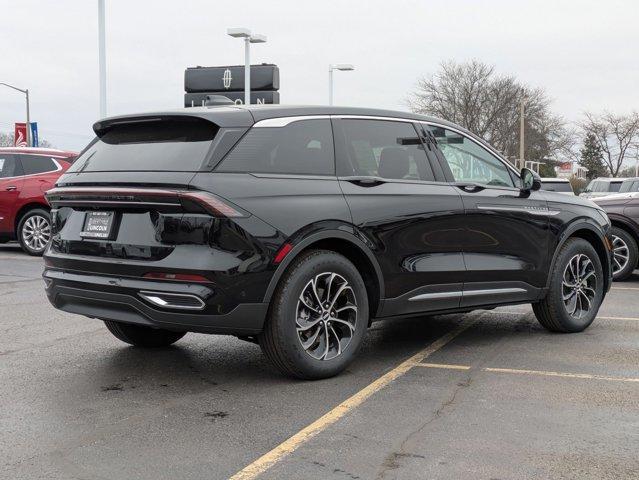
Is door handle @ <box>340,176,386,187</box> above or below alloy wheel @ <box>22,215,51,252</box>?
above

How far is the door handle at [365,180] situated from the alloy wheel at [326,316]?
0.64m

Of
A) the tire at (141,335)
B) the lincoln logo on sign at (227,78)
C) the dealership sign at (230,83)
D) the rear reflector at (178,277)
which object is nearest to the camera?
the rear reflector at (178,277)

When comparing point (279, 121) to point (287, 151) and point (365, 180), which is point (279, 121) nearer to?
point (287, 151)

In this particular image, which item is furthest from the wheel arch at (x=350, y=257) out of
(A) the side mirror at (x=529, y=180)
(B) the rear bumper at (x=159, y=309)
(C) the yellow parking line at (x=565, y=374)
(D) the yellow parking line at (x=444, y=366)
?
(A) the side mirror at (x=529, y=180)

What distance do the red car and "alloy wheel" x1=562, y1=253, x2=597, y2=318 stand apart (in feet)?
31.4

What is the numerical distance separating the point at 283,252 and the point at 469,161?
7.07 feet

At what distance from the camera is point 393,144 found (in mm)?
5562

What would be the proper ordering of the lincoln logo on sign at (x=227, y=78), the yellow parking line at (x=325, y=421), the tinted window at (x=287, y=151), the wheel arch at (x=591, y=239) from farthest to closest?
the lincoln logo on sign at (x=227, y=78) → the wheel arch at (x=591, y=239) → the tinted window at (x=287, y=151) → the yellow parking line at (x=325, y=421)

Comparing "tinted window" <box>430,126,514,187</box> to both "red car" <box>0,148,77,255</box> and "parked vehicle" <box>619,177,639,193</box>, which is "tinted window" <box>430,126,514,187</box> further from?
"parked vehicle" <box>619,177,639,193</box>

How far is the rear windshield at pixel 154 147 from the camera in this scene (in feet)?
15.4

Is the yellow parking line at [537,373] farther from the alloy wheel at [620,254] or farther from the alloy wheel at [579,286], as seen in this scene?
the alloy wheel at [620,254]

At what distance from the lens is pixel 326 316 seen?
4918mm

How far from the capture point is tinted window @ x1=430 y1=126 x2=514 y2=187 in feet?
19.5

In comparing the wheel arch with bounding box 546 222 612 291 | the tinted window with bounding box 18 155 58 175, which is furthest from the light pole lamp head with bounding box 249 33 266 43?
the wheel arch with bounding box 546 222 612 291
